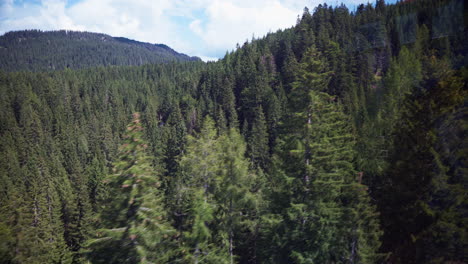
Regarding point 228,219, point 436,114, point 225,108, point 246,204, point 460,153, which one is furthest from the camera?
point 225,108

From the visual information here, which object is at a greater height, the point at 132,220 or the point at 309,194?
the point at 132,220

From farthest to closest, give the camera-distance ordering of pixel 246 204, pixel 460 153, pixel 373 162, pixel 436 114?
pixel 373 162 → pixel 246 204 → pixel 436 114 → pixel 460 153

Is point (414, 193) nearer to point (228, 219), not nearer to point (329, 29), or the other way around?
point (228, 219)

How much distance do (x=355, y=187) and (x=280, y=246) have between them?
15.0ft

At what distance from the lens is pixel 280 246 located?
1283 cm

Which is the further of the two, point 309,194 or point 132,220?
point 309,194

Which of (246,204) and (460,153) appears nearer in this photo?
Answer: (460,153)

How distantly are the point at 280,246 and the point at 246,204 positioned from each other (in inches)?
132

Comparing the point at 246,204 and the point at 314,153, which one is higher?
the point at 314,153

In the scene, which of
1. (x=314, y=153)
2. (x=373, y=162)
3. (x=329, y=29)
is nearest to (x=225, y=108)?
(x=329, y=29)

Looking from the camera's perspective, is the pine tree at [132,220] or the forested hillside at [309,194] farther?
the forested hillside at [309,194]

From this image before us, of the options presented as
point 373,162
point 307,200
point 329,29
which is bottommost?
point 307,200

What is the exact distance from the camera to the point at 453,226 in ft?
35.2

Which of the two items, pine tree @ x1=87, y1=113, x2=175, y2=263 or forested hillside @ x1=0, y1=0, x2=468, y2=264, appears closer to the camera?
pine tree @ x1=87, y1=113, x2=175, y2=263
